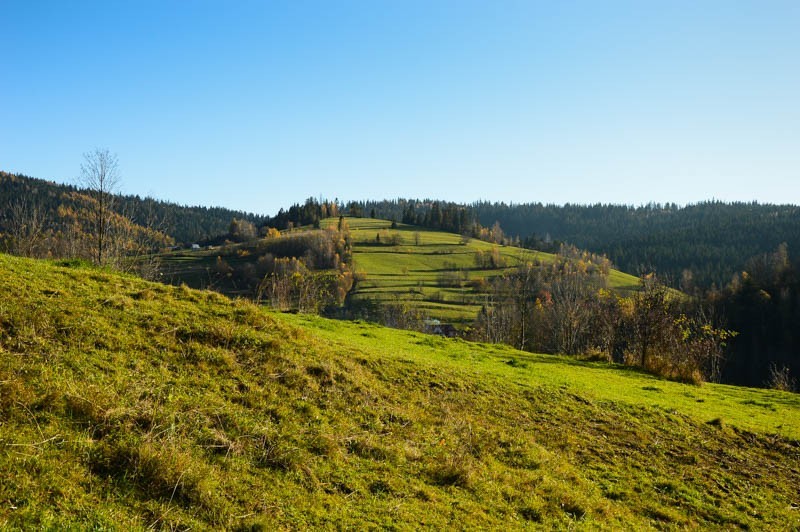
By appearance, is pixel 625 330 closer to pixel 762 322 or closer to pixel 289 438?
pixel 289 438

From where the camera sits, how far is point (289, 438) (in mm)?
8703

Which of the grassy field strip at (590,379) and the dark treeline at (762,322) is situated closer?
the grassy field strip at (590,379)

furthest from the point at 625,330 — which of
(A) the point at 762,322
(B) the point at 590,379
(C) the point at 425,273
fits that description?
(C) the point at 425,273

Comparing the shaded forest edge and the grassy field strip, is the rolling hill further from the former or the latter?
the grassy field strip

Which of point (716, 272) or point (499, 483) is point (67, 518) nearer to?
point (499, 483)

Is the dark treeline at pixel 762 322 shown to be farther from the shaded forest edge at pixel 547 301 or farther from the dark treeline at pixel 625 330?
the dark treeline at pixel 625 330

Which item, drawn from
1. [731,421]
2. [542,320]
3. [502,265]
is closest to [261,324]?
[731,421]

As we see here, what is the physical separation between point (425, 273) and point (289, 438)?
157031 mm

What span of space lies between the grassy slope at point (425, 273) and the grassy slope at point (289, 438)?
108404 mm

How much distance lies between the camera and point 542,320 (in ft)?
290

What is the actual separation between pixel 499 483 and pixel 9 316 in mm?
9838

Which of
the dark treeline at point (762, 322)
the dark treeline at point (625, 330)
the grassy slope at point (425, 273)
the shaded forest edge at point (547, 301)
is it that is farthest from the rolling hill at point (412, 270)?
the dark treeline at point (762, 322)

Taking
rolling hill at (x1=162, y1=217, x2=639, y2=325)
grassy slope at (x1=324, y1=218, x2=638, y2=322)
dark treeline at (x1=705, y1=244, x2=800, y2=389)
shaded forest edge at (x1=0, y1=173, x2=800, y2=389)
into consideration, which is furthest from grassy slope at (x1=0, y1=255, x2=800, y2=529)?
grassy slope at (x1=324, y1=218, x2=638, y2=322)

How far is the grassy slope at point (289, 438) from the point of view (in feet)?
21.1
